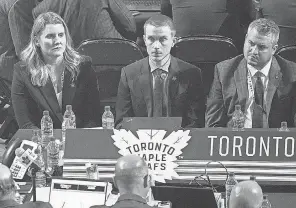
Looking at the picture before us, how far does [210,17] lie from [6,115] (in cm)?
227

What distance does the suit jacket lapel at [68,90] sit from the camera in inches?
324

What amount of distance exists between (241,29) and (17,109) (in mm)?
2287

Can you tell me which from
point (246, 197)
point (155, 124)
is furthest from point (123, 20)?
point (246, 197)

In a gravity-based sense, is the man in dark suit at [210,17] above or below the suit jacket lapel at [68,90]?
above

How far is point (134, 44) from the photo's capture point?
8398mm

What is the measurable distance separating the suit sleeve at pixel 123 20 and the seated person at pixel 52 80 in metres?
0.46

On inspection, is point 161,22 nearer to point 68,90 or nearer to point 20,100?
point 68,90

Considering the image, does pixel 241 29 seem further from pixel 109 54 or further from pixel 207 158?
pixel 207 158

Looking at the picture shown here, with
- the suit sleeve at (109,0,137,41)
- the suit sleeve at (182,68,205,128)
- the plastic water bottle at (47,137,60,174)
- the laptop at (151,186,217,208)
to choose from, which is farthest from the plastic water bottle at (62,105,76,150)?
the laptop at (151,186,217,208)

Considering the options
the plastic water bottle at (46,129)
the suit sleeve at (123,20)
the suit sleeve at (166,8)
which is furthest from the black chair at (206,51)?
the plastic water bottle at (46,129)

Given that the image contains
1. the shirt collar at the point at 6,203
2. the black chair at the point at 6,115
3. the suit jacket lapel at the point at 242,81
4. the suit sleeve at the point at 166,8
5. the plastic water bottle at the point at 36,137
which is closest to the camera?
the shirt collar at the point at 6,203

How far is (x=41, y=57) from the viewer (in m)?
8.23

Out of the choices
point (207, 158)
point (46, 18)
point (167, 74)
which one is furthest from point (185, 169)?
point (46, 18)

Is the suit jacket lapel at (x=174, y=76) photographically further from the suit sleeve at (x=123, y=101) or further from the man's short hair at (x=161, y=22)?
the suit sleeve at (x=123, y=101)
